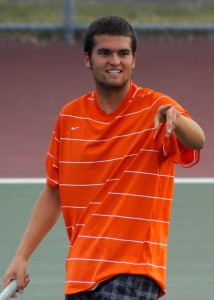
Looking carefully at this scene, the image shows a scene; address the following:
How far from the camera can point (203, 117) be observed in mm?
11391

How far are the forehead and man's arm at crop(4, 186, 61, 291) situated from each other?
2.08 ft

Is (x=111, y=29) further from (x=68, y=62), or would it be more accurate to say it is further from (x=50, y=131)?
(x=68, y=62)

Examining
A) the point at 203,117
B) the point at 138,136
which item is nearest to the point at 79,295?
the point at 138,136

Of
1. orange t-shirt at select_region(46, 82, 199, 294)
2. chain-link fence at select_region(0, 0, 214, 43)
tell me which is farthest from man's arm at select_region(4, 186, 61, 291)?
chain-link fence at select_region(0, 0, 214, 43)

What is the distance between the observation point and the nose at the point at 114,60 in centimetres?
457

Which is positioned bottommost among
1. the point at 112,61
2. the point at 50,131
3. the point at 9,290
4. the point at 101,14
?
the point at 50,131

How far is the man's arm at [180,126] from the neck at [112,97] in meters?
0.37

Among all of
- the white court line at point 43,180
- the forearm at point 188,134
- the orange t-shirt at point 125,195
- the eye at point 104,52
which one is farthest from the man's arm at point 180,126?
the white court line at point 43,180

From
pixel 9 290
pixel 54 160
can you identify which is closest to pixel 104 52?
pixel 54 160

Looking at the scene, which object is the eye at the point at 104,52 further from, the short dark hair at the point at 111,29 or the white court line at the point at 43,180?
the white court line at the point at 43,180

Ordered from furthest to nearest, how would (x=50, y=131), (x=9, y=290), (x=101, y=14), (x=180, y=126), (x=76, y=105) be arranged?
(x=101, y=14) < (x=50, y=131) < (x=76, y=105) < (x=9, y=290) < (x=180, y=126)

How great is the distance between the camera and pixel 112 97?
4.66m

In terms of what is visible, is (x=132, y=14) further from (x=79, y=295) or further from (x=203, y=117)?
(x=79, y=295)

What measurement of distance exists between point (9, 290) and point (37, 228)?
427 millimetres
